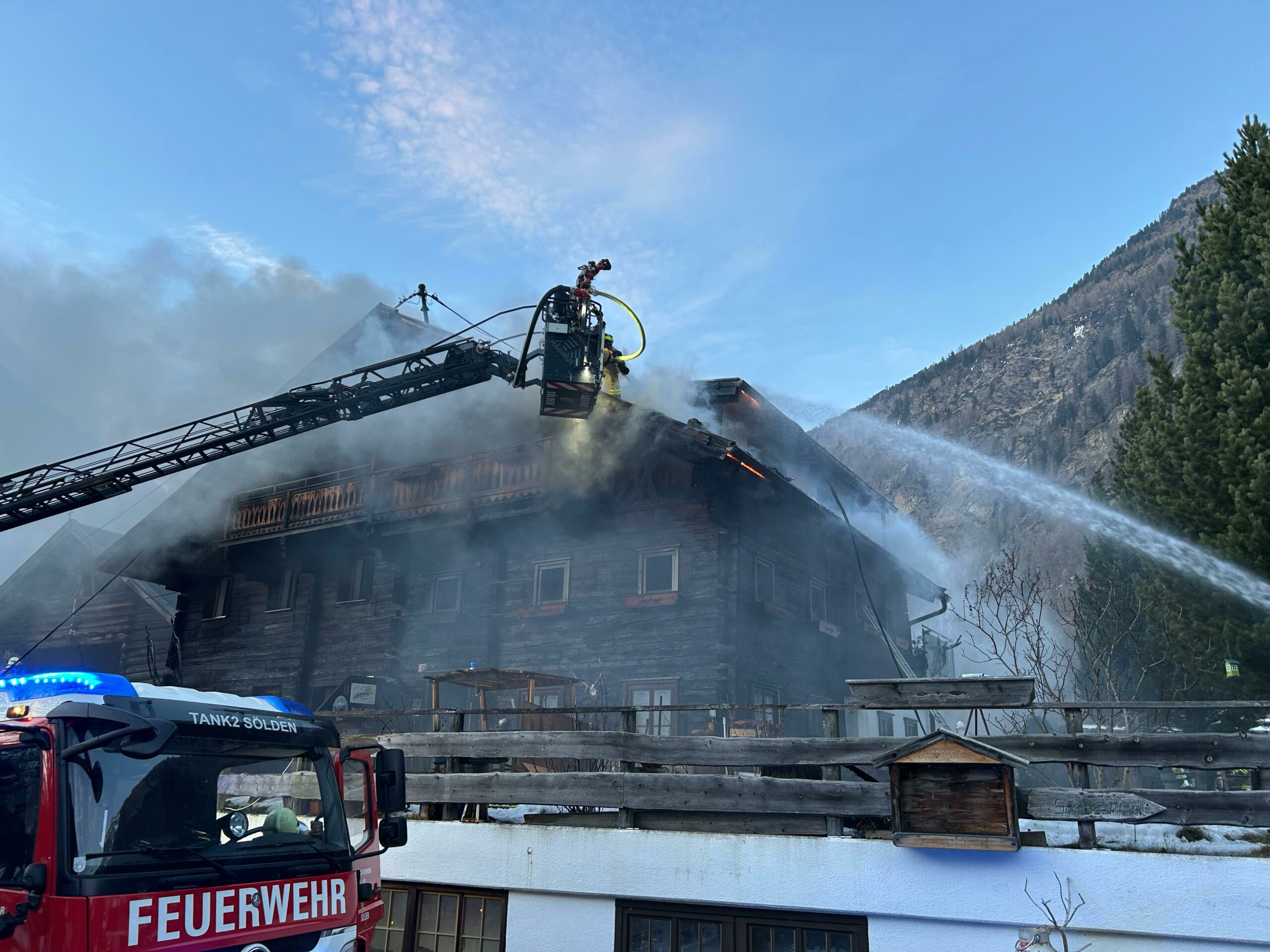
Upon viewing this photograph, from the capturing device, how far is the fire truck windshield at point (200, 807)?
4.43 metres

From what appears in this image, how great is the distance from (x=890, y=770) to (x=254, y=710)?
14.9 feet

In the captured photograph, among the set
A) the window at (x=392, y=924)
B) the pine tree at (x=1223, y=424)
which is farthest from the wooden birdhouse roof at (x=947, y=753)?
the pine tree at (x=1223, y=424)

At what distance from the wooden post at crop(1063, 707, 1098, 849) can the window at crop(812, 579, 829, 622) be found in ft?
44.2

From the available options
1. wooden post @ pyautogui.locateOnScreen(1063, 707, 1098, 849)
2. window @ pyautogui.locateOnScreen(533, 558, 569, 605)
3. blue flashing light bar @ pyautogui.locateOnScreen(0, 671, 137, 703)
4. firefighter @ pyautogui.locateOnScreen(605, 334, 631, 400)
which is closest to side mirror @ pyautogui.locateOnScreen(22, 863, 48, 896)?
blue flashing light bar @ pyautogui.locateOnScreen(0, 671, 137, 703)

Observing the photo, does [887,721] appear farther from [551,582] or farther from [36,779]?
[36,779]

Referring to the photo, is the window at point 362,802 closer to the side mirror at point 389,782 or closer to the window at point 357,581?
the side mirror at point 389,782

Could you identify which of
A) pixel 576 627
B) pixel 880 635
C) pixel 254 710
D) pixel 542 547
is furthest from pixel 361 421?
pixel 254 710

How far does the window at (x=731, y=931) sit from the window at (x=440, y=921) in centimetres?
132

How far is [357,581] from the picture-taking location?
74.3ft

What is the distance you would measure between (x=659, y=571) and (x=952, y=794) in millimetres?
11812

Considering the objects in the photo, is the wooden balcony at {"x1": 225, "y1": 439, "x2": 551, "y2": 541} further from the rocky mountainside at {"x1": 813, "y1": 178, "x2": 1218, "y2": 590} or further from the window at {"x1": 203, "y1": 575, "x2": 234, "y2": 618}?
the rocky mountainside at {"x1": 813, "y1": 178, "x2": 1218, "y2": 590}

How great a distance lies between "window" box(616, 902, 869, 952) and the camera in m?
7.15

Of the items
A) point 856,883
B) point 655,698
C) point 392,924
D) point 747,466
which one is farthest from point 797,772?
point 655,698

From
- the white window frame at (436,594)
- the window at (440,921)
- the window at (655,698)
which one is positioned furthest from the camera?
the white window frame at (436,594)
